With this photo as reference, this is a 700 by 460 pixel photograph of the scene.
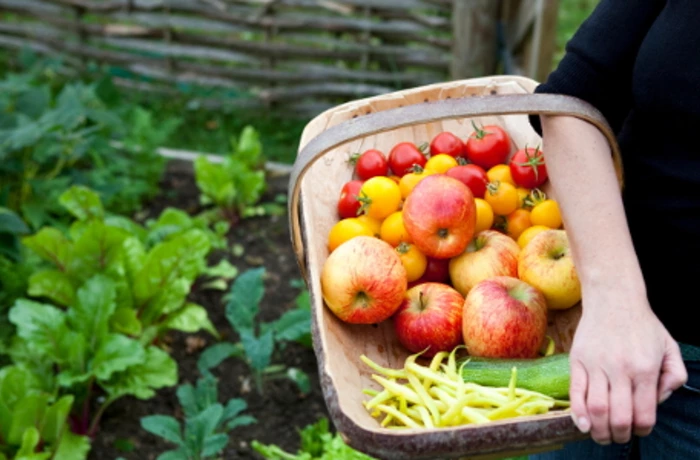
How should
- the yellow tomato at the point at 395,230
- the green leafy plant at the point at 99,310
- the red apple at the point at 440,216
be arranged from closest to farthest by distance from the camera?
the red apple at the point at 440,216 < the yellow tomato at the point at 395,230 < the green leafy plant at the point at 99,310

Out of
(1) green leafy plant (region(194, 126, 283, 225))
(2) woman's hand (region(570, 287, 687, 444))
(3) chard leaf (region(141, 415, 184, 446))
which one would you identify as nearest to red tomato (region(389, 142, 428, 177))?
(2) woman's hand (region(570, 287, 687, 444))

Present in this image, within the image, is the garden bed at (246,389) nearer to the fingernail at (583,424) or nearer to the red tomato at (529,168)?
the red tomato at (529,168)

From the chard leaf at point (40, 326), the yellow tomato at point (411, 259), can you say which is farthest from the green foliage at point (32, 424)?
the yellow tomato at point (411, 259)

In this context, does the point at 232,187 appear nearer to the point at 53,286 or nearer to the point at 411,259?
the point at 53,286

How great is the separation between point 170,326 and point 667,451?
1.85m

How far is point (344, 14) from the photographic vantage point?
4.58 metres

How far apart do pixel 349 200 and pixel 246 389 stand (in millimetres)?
1250

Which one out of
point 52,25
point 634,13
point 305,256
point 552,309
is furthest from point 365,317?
point 52,25

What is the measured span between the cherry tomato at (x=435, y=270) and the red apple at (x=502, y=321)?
0.20 m

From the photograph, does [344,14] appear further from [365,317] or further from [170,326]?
[365,317]

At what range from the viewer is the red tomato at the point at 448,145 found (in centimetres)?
195

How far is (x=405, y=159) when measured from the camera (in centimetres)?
192

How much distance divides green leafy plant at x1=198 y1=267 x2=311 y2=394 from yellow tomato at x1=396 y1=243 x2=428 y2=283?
96 cm

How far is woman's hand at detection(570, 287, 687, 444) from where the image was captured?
1.07 meters
